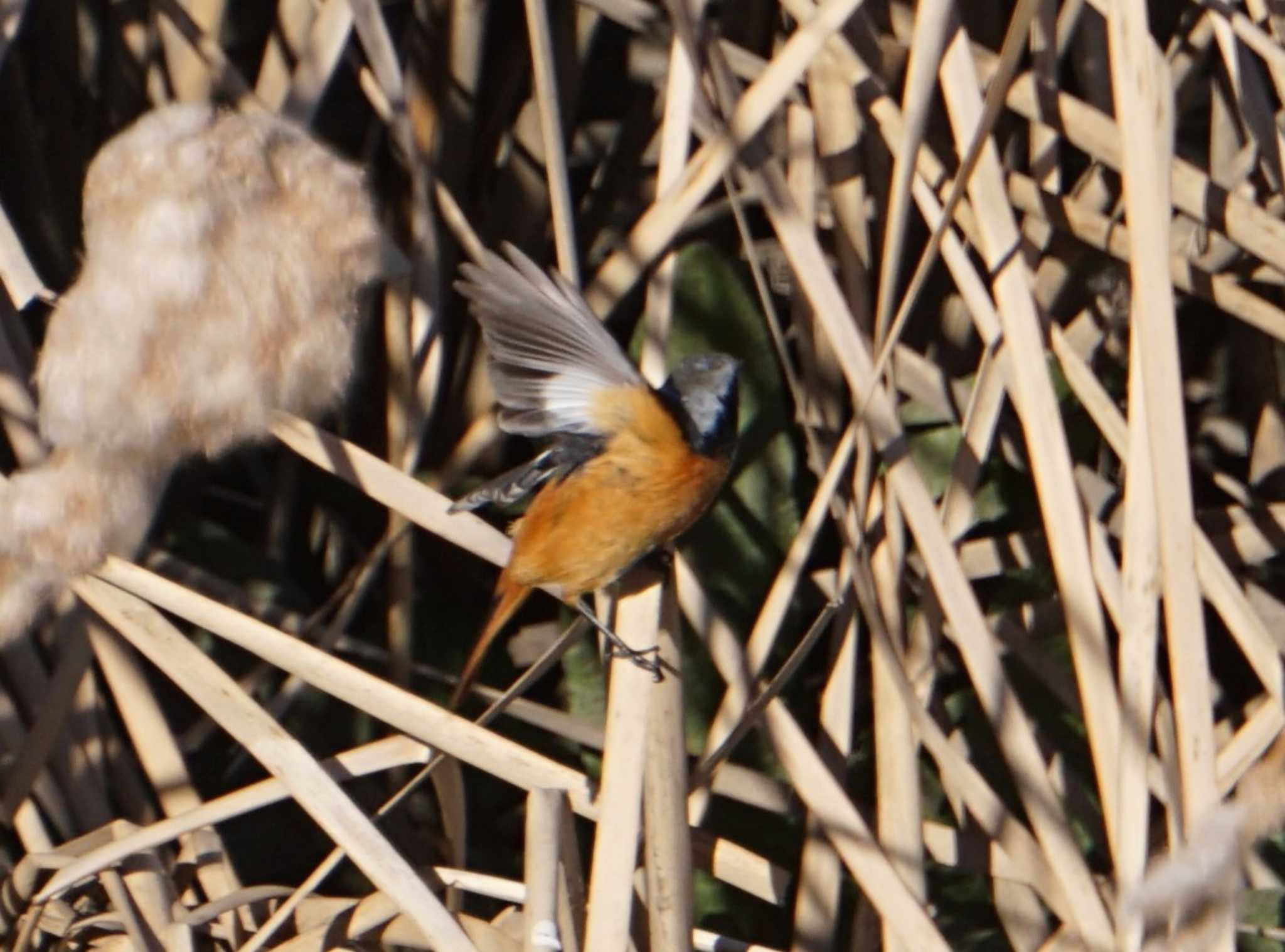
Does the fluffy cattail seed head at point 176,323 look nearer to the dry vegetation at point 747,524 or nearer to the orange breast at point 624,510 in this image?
the dry vegetation at point 747,524

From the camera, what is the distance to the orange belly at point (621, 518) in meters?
1.32

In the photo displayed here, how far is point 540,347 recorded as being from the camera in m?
1.21

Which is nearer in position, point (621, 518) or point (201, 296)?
point (201, 296)

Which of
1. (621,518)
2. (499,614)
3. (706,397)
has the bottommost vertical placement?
(499,614)

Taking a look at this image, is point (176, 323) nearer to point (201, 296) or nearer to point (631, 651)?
point (201, 296)

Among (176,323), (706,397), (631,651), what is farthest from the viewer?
(706,397)

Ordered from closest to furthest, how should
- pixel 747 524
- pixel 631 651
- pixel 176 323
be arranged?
1. pixel 176 323
2. pixel 631 651
3. pixel 747 524

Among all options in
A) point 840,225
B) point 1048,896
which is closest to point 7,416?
point 840,225

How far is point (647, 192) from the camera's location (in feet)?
5.17

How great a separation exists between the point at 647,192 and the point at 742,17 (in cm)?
19

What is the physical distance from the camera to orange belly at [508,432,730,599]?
4.32 ft

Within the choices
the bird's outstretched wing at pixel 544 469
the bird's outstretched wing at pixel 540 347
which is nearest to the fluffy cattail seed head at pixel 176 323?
the bird's outstretched wing at pixel 540 347

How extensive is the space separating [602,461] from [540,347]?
0.63ft

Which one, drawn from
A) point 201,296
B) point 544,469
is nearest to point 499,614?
point 544,469
